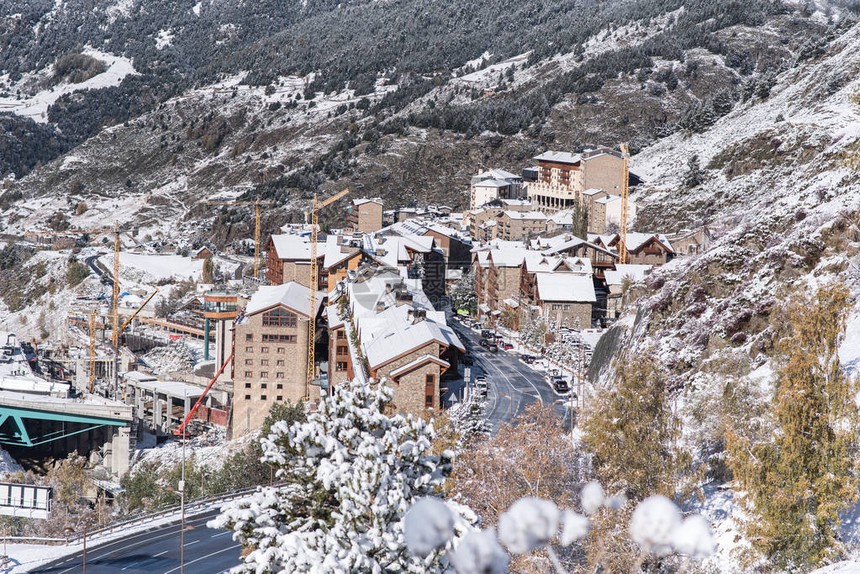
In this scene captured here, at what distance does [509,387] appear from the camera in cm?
5769

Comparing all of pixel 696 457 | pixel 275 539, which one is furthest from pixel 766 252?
pixel 275 539

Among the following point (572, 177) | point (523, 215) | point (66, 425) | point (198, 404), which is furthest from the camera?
point (572, 177)

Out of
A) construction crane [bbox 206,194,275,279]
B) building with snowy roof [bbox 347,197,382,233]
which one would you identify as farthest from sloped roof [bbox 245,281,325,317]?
building with snowy roof [bbox 347,197,382,233]

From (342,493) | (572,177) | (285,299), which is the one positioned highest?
(572,177)

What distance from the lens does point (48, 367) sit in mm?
102188

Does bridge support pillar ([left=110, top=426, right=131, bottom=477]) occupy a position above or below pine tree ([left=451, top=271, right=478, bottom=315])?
below

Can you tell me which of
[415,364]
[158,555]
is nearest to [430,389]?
[415,364]

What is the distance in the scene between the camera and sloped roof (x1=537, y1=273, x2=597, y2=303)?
7431 centimetres

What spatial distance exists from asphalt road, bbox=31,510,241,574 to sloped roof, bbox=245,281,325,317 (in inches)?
1145

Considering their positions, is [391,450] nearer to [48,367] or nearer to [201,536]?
[201,536]

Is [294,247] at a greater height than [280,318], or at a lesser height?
greater

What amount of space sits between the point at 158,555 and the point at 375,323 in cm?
2367

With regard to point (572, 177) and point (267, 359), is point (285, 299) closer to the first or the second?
point (267, 359)

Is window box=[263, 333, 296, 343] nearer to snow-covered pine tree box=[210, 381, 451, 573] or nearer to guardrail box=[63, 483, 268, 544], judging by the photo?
guardrail box=[63, 483, 268, 544]
